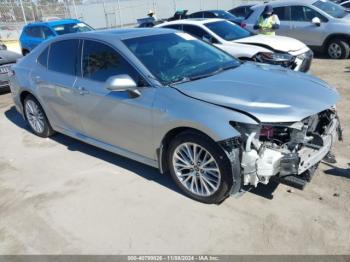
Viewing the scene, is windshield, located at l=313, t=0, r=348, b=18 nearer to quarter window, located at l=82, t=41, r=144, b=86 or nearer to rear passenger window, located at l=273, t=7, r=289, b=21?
rear passenger window, located at l=273, t=7, r=289, b=21

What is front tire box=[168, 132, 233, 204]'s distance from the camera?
12.6 feet

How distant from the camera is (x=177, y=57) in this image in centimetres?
477

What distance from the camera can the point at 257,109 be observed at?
3.71 meters

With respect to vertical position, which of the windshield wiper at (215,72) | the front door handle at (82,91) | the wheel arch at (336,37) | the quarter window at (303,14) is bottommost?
the wheel arch at (336,37)

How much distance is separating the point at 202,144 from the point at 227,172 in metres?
0.36

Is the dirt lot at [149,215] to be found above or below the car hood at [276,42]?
below

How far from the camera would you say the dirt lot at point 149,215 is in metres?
3.59

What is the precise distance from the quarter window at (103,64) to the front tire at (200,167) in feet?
2.82

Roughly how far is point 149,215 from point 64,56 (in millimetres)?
2666

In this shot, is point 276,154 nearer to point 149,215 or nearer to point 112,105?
point 149,215

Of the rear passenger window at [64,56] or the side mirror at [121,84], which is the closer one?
the side mirror at [121,84]

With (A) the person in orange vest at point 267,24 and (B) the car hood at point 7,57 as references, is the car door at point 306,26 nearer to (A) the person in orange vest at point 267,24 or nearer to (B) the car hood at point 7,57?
(A) the person in orange vest at point 267,24

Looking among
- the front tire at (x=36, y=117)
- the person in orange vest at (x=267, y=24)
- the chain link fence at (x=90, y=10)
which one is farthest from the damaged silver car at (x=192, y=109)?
the chain link fence at (x=90, y=10)

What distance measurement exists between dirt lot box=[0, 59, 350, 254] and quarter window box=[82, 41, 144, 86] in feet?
3.99
